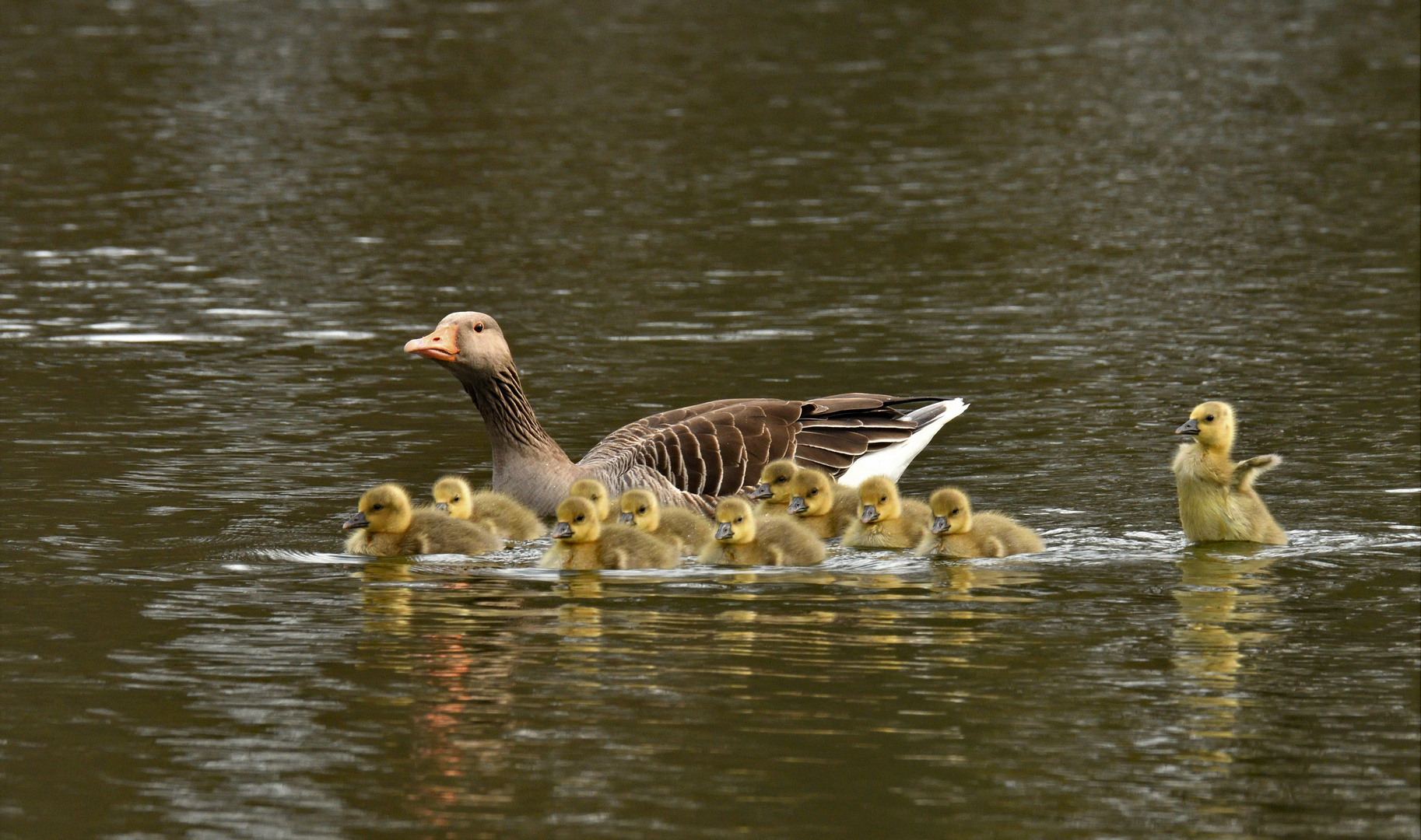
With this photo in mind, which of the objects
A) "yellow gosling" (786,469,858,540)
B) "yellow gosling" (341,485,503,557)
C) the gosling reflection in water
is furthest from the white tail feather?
the gosling reflection in water

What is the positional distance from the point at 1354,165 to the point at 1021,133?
532 centimetres

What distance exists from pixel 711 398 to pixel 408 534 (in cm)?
485

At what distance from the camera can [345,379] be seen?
1745 centimetres

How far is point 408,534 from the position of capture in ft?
38.3

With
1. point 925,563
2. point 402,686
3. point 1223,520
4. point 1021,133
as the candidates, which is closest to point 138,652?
point 402,686

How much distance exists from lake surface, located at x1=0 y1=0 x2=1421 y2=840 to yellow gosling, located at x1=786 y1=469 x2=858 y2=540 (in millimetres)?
572

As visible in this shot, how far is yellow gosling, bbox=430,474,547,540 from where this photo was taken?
1199cm

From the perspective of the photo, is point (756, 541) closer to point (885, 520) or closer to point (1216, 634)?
point (885, 520)

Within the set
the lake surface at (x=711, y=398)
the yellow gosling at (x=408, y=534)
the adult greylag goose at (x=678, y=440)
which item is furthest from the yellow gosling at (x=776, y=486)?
the yellow gosling at (x=408, y=534)

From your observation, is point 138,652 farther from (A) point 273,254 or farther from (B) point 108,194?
(B) point 108,194

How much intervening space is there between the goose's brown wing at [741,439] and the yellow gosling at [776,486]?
0.32 meters

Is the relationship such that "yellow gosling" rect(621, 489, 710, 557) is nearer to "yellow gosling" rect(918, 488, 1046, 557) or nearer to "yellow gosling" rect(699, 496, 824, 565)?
"yellow gosling" rect(699, 496, 824, 565)

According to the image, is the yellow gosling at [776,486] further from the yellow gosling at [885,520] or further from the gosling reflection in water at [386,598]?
the gosling reflection in water at [386,598]

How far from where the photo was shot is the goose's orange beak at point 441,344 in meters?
12.6
